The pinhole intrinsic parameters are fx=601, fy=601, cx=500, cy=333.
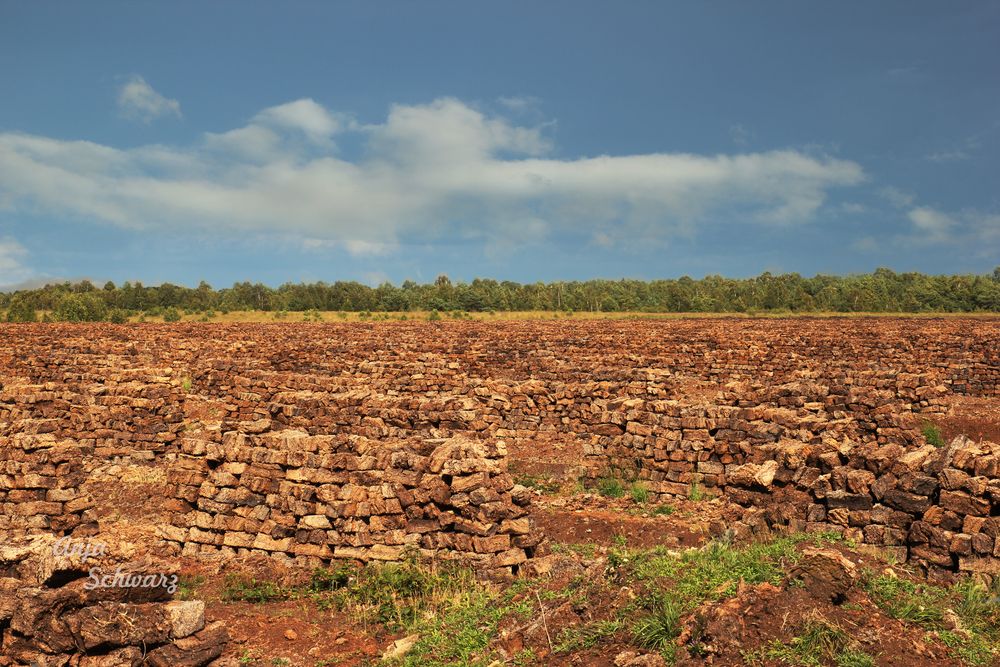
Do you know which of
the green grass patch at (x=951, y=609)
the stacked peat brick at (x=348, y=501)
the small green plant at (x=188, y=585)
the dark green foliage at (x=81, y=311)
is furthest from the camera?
the dark green foliage at (x=81, y=311)

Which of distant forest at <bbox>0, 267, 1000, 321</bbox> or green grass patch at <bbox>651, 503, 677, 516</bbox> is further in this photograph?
distant forest at <bbox>0, 267, 1000, 321</bbox>

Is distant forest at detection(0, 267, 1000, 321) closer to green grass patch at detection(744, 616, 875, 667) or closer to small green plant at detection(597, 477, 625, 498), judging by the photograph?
small green plant at detection(597, 477, 625, 498)

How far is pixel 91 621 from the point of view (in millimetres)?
5797

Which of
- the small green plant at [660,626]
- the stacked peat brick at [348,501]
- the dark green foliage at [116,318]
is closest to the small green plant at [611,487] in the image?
the stacked peat brick at [348,501]

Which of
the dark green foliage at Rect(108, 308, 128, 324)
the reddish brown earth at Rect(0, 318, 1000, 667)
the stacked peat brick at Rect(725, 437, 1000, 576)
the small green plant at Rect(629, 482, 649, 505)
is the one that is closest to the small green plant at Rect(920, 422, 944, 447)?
the reddish brown earth at Rect(0, 318, 1000, 667)

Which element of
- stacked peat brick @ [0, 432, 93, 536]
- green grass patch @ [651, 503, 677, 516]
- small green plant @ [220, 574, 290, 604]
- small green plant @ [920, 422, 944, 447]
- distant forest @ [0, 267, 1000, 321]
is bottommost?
green grass patch @ [651, 503, 677, 516]

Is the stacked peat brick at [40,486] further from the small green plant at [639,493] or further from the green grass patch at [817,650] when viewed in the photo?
the small green plant at [639,493]

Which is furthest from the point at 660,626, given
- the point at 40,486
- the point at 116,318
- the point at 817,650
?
the point at 116,318

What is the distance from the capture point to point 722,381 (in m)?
25.3

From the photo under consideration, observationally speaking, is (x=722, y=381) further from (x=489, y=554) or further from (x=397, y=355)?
(x=489, y=554)

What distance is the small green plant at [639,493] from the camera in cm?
1291

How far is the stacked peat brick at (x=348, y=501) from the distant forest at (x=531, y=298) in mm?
80686

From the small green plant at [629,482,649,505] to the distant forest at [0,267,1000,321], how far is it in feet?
270

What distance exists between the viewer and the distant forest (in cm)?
9819
